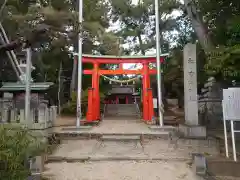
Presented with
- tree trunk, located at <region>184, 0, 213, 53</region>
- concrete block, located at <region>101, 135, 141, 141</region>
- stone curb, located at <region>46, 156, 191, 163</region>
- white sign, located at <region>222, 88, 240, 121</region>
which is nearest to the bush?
stone curb, located at <region>46, 156, 191, 163</region>

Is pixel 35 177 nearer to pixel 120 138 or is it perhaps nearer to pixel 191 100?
pixel 120 138

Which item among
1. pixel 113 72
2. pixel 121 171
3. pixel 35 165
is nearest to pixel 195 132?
pixel 121 171

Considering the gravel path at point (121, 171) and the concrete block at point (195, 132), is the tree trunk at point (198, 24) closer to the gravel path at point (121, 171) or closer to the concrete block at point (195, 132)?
the concrete block at point (195, 132)

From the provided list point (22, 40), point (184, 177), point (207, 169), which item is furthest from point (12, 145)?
point (207, 169)

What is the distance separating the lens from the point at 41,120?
8.70 metres

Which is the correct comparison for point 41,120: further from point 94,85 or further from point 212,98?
point 212,98

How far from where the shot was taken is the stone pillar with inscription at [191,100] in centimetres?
949

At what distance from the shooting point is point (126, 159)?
779 centimetres

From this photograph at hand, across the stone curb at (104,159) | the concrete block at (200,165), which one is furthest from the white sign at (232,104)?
the stone curb at (104,159)

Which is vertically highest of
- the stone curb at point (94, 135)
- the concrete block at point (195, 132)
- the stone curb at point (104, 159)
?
the concrete block at point (195, 132)

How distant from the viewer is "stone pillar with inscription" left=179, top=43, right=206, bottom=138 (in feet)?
31.1

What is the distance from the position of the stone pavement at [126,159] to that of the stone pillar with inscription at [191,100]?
41cm

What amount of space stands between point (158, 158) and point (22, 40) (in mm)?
5048

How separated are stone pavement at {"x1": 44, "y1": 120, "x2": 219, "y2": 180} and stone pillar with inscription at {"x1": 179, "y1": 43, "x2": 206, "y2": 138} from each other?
1.34ft
